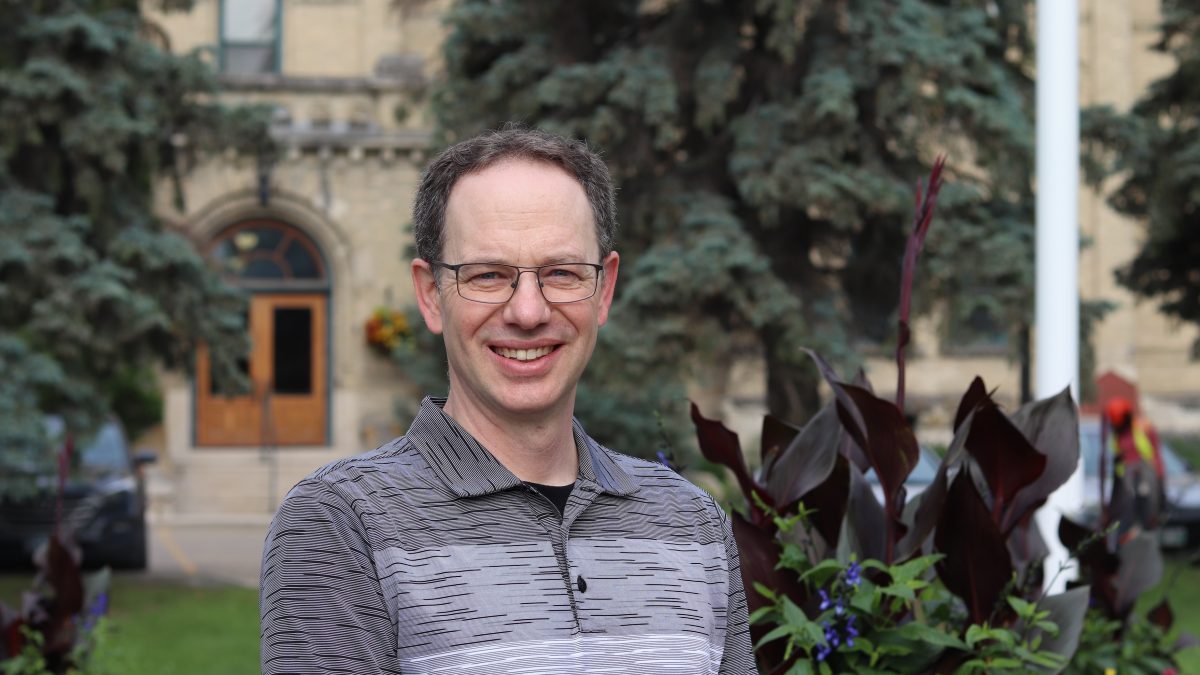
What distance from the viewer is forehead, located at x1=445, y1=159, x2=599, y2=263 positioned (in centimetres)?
233

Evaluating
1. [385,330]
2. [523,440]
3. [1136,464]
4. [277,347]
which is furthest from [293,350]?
[523,440]

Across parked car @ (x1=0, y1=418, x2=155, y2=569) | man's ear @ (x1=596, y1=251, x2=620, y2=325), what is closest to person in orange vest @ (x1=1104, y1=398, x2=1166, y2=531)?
man's ear @ (x1=596, y1=251, x2=620, y2=325)

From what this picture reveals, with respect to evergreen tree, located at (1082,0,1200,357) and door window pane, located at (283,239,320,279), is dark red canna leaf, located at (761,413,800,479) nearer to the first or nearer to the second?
evergreen tree, located at (1082,0,1200,357)

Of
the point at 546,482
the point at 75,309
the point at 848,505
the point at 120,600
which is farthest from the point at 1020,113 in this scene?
the point at 546,482

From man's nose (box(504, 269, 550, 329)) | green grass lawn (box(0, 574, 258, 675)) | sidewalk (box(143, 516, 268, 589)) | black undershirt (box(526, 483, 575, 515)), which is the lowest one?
sidewalk (box(143, 516, 268, 589))

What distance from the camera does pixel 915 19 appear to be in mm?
14383

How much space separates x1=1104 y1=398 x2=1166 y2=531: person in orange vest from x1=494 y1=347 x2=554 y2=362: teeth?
4552 millimetres

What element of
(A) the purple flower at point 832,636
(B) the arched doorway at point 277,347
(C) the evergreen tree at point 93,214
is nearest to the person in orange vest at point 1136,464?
(A) the purple flower at point 832,636

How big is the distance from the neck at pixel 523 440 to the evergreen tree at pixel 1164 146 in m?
13.6

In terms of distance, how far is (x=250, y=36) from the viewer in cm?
2920

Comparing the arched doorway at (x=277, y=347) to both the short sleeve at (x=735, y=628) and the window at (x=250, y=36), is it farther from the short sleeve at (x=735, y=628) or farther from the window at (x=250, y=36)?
the short sleeve at (x=735, y=628)

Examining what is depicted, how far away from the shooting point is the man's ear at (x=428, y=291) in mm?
2467

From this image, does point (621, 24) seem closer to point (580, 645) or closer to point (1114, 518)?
point (1114, 518)

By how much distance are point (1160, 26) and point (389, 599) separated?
1509 cm
